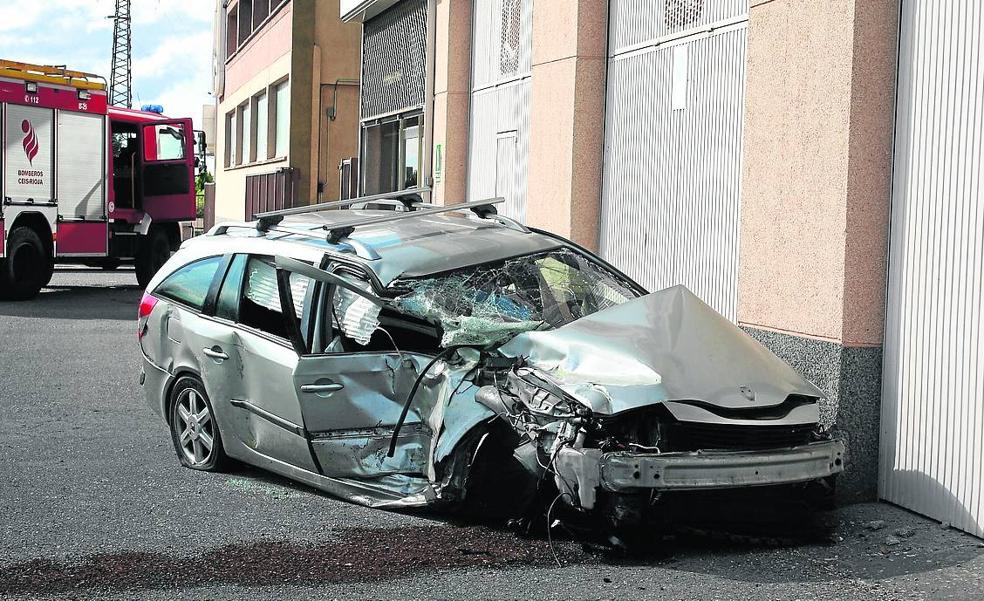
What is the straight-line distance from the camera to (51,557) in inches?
208

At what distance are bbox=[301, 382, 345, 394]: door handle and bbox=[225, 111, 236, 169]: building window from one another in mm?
33117

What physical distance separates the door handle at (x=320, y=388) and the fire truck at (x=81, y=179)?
13244 millimetres

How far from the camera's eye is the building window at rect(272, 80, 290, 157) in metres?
29.0

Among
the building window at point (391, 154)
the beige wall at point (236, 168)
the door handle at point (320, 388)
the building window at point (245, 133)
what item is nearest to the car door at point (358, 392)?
the door handle at point (320, 388)

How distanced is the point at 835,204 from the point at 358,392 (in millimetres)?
2952

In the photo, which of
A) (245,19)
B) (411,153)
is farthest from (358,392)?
(245,19)

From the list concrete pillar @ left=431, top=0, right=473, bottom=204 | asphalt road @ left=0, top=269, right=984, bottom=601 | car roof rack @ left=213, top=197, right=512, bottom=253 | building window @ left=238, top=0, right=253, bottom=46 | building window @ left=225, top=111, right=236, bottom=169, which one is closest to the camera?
asphalt road @ left=0, top=269, right=984, bottom=601

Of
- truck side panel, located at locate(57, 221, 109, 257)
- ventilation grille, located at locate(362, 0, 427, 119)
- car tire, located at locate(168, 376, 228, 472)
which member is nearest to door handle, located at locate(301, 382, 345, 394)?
car tire, located at locate(168, 376, 228, 472)

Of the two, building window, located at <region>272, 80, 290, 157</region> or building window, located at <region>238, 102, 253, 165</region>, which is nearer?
building window, located at <region>272, 80, 290, 157</region>

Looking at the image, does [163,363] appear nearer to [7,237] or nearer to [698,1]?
[698,1]

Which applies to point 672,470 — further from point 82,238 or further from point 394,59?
point 82,238

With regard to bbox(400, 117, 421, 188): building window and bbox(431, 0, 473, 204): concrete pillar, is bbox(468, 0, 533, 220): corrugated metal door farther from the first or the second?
bbox(400, 117, 421, 188): building window

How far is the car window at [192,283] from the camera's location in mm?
7129

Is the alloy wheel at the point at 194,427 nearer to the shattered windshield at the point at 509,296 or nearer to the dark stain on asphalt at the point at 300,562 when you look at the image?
the dark stain on asphalt at the point at 300,562
